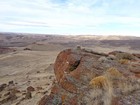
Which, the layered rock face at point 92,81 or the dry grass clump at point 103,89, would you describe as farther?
the layered rock face at point 92,81

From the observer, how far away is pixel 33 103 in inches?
533

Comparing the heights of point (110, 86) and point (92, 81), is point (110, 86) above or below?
above

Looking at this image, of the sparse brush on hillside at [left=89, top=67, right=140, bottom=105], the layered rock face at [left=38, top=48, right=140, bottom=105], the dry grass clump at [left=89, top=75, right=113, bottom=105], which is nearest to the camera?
the dry grass clump at [left=89, top=75, right=113, bottom=105]

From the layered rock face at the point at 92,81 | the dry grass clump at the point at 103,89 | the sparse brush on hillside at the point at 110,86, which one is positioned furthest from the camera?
the layered rock face at the point at 92,81

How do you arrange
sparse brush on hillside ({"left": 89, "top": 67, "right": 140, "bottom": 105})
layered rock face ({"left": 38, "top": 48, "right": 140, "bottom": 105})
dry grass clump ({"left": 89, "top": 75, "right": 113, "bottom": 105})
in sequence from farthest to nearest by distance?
1. layered rock face ({"left": 38, "top": 48, "right": 140, "bottom": 105})
2. sparse brush on hillside ({"left": 89, "top": 67, "right": 140, "bottom": 105})
3. dry grass clump ({"left": 89, "top": 75, "right": 113, "bottom": 105})

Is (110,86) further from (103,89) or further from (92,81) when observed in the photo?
(92,81)

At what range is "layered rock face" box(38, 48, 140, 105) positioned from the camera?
22.0ft

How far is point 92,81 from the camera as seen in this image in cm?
834

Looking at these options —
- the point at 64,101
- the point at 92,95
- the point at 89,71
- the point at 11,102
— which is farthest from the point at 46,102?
the point at 11,102

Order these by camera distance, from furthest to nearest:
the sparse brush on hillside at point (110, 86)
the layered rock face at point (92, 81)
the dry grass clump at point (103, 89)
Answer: the layered rock face at point (92, 81), the sparse brush on hillside at point (110, 86), the dry grass clump at point (103, 89)

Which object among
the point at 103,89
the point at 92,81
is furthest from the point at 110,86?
the point at 92,81

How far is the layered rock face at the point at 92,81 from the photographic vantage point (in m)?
6.72

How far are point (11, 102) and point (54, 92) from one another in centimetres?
730

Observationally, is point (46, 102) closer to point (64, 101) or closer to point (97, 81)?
point (64, 101)
